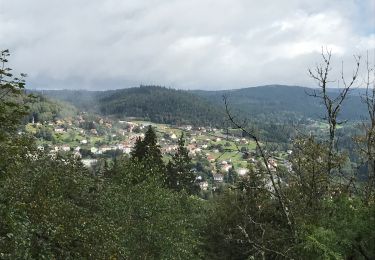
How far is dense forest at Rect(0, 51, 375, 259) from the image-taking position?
854 cm

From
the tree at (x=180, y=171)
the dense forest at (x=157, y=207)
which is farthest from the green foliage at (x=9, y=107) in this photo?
the tree at (x=180, y=171)

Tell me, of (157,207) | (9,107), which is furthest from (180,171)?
(9,107)

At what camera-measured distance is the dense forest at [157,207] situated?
336 inches

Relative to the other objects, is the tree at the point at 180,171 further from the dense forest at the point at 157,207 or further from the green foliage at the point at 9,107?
the green foliage at the point at 9,107

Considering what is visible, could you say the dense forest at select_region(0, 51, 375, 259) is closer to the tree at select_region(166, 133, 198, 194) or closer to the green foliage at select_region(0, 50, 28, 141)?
the green foliage at select_region(0, 50, 28, 141)

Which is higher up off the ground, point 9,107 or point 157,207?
point 9,107

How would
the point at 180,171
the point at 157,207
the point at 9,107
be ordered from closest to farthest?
1. the point at 9,107
2. the point at 157,207
3. the point at 180,171

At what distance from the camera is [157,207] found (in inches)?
1088

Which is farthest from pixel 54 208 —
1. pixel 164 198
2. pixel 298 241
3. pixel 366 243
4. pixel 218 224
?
pixel 218 224

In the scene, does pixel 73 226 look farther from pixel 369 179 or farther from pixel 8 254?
pixel 369 179

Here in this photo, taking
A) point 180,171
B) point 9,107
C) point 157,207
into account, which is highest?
point 9,107

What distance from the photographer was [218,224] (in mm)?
37250

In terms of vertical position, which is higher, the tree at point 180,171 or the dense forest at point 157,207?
the dense forest at point 157,207

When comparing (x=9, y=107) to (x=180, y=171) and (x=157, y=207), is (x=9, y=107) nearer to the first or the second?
(x=157, y=207)
